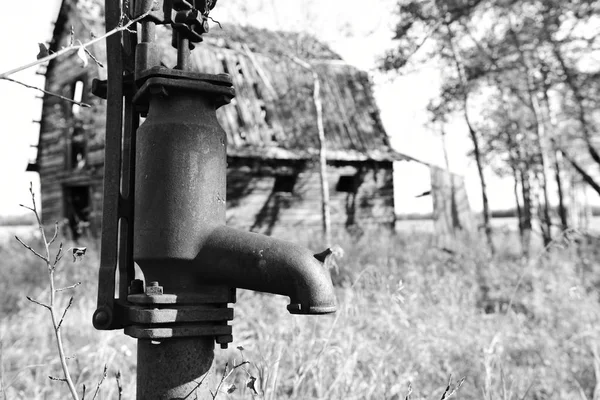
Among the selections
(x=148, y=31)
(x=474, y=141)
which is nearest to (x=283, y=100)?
(x=474, y=141)

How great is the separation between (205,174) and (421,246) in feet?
24.1

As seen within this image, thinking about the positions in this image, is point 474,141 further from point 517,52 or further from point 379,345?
point 379,345

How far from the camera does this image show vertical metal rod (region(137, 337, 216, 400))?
1122 millimetres

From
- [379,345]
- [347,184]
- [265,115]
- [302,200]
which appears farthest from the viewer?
[347,184]

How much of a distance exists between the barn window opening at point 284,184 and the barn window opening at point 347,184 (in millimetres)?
1304

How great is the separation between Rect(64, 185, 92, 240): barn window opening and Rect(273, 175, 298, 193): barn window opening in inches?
190

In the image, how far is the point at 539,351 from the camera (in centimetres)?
327

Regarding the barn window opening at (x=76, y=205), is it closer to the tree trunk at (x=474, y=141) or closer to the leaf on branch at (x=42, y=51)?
the tree trunk at (x=474, y=141)

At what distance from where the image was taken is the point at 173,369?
3.68ft

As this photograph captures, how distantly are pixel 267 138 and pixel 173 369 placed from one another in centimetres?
1153

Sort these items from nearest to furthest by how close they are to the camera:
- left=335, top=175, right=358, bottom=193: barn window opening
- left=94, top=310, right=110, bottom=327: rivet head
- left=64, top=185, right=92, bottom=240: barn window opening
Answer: left=94, top=310, right=110, bottom=327: rivet head → left=64, top=185, right=92, bottom=240: barn window opening → left=335, top=175, right=358, bottom=193: barn window opening

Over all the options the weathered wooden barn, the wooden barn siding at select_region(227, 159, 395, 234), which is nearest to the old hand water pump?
the weathered wooden barn

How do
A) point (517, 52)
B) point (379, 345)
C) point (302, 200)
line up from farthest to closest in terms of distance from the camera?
point (302, 200) < point (517, 52) < point (379, 345)

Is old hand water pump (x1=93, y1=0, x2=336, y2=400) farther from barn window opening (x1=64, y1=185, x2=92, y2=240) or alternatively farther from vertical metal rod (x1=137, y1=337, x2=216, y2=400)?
barn window opening (x1=64, y1=185, x2=92, y2=240)
